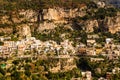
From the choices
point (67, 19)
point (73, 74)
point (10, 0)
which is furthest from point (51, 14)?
point (73, 74)

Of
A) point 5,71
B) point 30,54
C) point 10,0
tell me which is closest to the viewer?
point 5,71

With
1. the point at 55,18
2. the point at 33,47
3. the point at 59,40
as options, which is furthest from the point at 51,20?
the point at 33,47

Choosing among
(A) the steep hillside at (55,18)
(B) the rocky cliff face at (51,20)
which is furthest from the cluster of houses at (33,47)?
(B) the rocky cliff face at (51,20)

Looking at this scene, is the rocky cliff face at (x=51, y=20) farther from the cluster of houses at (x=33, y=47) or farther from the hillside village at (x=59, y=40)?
the cluster of houses at (x=33, y=47)

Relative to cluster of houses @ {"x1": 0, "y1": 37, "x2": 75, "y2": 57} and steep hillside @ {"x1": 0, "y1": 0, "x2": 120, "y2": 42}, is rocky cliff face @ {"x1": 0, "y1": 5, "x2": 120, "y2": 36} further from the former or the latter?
cluster of houses @ {"x1": 0, "y1": 37, "x2": 75, "y2": 57}

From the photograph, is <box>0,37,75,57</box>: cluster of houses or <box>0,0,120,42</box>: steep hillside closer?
<box>0,37,75,57</box>: cluster of houses

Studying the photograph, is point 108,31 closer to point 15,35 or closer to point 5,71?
point 15,35

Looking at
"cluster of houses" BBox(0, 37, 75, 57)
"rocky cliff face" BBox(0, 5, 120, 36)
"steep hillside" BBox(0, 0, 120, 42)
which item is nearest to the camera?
"cluster of houses" BBox(0, 37, 75, 57)

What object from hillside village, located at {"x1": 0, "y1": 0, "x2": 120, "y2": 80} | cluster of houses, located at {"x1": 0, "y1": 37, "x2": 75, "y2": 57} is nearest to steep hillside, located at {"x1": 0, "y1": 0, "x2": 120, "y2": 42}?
hillside village, located at {"x1": 0, "y1": 0, "x2": 120, "y2": 80}

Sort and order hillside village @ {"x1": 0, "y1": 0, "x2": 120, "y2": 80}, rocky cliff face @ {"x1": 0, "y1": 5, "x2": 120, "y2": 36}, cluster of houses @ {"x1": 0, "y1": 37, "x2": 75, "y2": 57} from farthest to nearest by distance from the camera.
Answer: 1. rocky cliff face @ {"x1": 0, "y1": 5, "x2": 120, "y2": 36}
2. cluster of houses @ {"x1": 0, "y1": 37, "x2": 75, "y2": 57}
3. hillside village @ {"x1": 0, "y1": 0, "x2": 120, "y2": 80}

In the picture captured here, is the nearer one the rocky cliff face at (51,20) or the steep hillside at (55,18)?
the steep hillside at (55,18)

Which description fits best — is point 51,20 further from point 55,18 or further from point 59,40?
point 59,40
